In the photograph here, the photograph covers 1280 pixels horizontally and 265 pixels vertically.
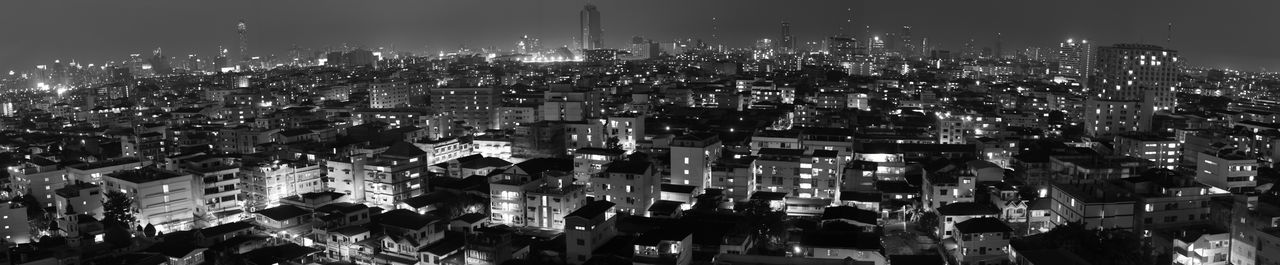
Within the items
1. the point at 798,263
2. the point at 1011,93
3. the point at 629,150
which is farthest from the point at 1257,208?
the point at 1011,93

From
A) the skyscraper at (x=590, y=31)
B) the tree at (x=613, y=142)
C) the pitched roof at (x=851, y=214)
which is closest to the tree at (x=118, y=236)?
the tree at (x=613, y=142)

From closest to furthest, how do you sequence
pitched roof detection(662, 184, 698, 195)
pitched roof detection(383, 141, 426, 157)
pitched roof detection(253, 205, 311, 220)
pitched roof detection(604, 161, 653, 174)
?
pitched roof detection(253, 205, 311, 220) → pitched roof detection(604, 161, 653, 174) → pitched roof detection(662, 184, 698, 195) → pitched roof detection(383, 141, 426, 157)

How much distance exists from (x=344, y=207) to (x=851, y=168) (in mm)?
8407

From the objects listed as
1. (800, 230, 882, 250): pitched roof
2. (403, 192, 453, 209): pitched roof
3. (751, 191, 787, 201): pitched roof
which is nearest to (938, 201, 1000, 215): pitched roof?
(800, 230, 882, 250): pitched roof

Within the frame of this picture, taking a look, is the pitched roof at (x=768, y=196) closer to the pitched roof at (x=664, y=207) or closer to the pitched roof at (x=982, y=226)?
the pitched roof at (x=664, y=207)

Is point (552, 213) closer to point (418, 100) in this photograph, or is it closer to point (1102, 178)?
point (1102, 178)

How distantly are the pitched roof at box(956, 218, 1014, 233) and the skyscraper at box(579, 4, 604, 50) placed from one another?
60.5m

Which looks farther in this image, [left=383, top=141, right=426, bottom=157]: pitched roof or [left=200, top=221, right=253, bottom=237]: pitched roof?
[left=383, top=141, right=426, bottom=157]: pitched roof

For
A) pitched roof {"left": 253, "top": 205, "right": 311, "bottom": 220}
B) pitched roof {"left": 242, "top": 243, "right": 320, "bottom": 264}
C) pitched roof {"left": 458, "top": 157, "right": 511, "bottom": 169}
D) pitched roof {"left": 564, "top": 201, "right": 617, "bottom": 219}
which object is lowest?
pitched roof {"left": 242, "top": 243, "right": 320, "bottom": 264}

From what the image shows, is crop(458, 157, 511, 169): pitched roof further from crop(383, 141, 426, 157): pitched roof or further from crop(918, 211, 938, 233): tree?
crop(918, 211, 938, 233): tree

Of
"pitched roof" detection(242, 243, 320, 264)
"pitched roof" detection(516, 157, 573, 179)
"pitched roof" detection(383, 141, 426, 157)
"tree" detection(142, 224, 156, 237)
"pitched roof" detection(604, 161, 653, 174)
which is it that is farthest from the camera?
"pitched roof" detection(516, 157, 573, 179)

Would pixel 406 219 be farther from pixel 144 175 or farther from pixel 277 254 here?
pixel 144 175

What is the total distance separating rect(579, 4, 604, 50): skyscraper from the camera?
70.9 m

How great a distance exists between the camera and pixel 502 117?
25.2 meters
